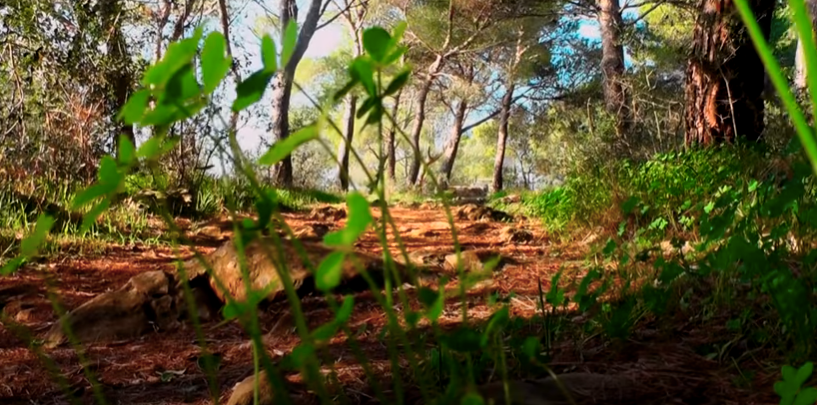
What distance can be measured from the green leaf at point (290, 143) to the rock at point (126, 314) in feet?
7.52

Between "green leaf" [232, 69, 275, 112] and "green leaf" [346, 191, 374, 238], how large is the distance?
7.2 inches

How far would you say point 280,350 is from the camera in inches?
88.4

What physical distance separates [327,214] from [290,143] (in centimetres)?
735

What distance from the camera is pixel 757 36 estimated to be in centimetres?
33

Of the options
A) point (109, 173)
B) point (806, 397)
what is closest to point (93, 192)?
point (109, 173)

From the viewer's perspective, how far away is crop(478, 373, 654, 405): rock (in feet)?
3.73

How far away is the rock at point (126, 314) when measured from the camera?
261 cm

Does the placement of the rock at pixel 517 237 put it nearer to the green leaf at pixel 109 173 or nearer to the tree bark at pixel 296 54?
the green leaf at pixel 109 173

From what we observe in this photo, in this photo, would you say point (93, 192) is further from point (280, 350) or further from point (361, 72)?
point (280, 350)

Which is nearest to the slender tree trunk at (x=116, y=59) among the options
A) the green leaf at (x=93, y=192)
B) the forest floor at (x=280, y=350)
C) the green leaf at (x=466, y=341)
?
the forest floor at (x=280, y=350)

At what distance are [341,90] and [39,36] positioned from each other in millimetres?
5550

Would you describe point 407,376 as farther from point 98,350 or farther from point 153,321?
point 153,321

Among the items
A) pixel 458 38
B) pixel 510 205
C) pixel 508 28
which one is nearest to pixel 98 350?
pixel 510 205

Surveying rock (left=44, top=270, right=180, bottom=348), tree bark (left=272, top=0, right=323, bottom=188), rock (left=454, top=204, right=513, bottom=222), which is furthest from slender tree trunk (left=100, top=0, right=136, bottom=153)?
tree bark (left=272, top=0, right=323, bottom=188)
